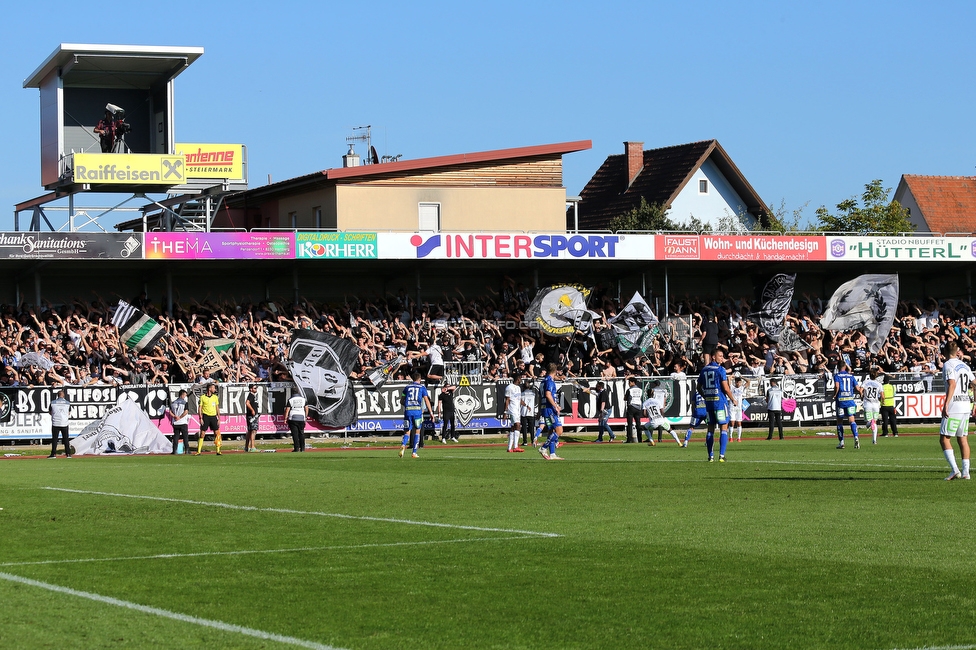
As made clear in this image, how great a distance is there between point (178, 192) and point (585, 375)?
15691mm

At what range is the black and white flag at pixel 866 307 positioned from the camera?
44.0 meters

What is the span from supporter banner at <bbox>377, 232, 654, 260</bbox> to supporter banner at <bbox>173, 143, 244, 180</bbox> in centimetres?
649

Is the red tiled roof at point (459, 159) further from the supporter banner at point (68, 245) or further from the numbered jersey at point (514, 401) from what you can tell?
the numbered jersey at point (514, 401)

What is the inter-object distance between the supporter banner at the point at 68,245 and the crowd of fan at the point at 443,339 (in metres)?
1.59

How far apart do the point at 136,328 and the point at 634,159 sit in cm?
3991

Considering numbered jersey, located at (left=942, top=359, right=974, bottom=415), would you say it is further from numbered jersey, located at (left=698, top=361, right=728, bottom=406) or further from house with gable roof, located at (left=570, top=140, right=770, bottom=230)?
house with gable roof, located at (left=570, top=140, right=770, bottom=230)

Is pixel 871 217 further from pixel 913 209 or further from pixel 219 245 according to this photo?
pixel 219 245

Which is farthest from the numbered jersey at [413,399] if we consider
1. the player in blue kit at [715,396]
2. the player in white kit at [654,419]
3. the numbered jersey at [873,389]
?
the numbered jersey at [873,389]

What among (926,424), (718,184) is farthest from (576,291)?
(718,184)

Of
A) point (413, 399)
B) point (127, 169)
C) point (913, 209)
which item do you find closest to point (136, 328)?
point (127, 169)

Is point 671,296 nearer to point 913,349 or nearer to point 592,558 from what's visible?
point 913,349

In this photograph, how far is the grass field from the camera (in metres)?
7.61

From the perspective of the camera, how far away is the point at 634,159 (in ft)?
242

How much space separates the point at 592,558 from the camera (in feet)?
34.8
